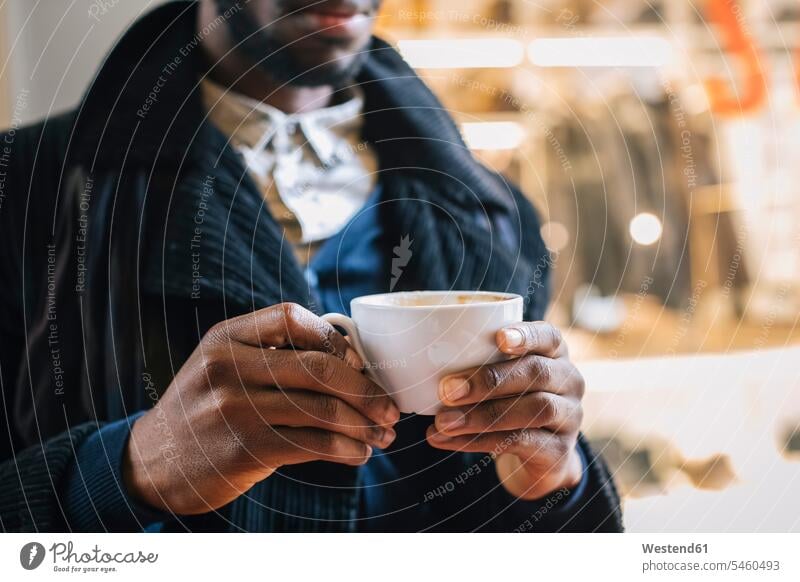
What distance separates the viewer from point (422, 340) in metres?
0.22

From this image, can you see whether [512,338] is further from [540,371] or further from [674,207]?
[674,207]

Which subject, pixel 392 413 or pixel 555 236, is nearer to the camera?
pixel 392 413

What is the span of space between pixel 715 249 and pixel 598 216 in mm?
57

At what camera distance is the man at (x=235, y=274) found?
0.28 meters

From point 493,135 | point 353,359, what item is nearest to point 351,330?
point 353,359

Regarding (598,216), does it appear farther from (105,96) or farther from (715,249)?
(105,96)

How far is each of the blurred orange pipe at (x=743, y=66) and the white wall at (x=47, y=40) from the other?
0.26 metres

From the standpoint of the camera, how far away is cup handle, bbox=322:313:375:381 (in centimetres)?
24

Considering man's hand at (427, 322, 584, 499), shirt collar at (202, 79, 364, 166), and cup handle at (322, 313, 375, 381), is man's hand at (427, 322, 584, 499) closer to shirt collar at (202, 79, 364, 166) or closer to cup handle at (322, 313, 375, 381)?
cup handle at (322, 313, 375, 381)

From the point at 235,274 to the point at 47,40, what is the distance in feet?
0.43
